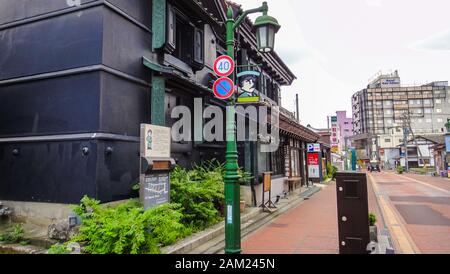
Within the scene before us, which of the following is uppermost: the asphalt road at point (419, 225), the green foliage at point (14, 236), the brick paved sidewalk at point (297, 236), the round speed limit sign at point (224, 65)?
the round speed limit sign at point (224, 65)

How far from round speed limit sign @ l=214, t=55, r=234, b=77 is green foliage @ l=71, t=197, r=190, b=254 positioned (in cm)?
309

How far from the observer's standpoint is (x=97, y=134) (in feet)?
25.2

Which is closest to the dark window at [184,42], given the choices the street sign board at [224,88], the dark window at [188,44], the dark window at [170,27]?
the dark window at [188,44]

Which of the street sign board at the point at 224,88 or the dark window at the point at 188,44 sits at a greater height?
the dark window at the point at 188,44

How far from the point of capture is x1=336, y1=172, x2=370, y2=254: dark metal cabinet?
6348 millimetres

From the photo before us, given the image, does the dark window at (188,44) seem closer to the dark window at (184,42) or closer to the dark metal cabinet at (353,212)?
the dark window at (184,42)

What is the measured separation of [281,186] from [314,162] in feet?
40.3

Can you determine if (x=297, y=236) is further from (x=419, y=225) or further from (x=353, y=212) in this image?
(x=419, y=225)

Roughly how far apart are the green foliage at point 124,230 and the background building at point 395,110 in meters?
90.7

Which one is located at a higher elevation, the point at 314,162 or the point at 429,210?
the point at 314,162

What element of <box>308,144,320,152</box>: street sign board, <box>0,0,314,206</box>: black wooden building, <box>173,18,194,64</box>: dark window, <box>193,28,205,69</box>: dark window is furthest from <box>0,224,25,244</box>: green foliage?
<box>308,144,320,152</box>: street sign board

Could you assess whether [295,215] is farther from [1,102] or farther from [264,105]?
[1,102]

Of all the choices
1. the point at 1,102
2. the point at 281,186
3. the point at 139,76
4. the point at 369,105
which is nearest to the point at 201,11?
the point at 139,76

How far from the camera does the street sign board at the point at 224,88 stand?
624 cm
